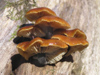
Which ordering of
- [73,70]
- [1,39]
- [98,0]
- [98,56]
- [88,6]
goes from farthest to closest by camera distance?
[98,0] < [88,6] < [98,56] < [1,39] < [73,70]

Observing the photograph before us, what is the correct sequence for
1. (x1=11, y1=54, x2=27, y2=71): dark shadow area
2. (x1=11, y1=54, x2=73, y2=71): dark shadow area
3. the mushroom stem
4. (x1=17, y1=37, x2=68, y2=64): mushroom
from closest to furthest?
(x1=17, y1=37, x2=68, y2=64): mushroom → (x1=11, y1=54, x2=73, y2=71): dark shadow area → (x1=11, y1=54, x2=27, y2=71): dark shadow area → the mushroom stem

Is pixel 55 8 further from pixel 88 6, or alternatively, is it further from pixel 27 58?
pixel 27 58

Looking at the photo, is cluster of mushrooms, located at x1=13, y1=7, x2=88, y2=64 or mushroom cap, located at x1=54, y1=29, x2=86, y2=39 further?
mushroom cap, located at x1=54, y1=29, x2=86, y2=39

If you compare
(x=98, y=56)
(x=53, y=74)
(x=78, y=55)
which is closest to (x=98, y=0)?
(x=98, y=56)

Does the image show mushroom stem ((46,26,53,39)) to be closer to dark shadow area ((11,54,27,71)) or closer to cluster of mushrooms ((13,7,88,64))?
cluster of mushrooms ((13,7,88,64))

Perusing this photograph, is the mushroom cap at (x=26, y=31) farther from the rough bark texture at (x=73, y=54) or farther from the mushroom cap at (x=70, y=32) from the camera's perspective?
the mushroom cap at (x=70, y=32)

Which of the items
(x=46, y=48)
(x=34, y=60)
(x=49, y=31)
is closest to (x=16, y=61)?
(x=34, y=60)

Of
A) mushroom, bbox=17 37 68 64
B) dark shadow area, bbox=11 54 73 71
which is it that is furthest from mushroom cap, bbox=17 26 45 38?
dark shadow area, bbox=11 54 73 71
